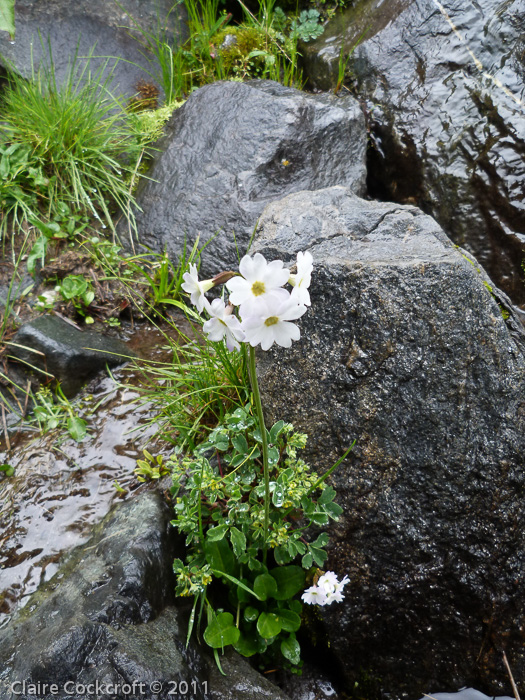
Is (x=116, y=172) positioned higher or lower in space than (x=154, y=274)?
higher

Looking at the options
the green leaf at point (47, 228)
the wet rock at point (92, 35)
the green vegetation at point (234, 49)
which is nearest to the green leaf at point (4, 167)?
the green leaf at point (47, 228)

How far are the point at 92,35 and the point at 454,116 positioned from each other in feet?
11.5

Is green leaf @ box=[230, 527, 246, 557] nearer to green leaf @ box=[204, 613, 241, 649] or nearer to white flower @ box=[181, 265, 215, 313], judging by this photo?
green leaf @ box=[204, 613, 241, 649]

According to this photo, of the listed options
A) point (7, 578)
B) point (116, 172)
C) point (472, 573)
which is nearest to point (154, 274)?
point (116, 172)

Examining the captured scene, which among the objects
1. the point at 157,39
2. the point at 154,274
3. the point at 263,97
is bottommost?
the point at 154,274

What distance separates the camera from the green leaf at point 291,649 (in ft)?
6.53

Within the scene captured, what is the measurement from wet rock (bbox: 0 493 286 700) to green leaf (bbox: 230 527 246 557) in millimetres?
396

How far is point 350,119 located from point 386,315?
8.52ft

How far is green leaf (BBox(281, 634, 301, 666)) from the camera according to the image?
1.99 meters

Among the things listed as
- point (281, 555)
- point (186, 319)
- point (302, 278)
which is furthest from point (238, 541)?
point (186, 319)

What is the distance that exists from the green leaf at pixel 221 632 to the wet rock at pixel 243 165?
2394mm

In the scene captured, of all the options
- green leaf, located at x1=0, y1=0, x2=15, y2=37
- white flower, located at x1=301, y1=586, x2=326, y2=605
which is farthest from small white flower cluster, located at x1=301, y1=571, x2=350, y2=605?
green leaf, located at x1=0, y1=0, x2=15, y2=37

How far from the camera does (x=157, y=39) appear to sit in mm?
4820

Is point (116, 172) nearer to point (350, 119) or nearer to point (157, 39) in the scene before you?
point (157, 39)
